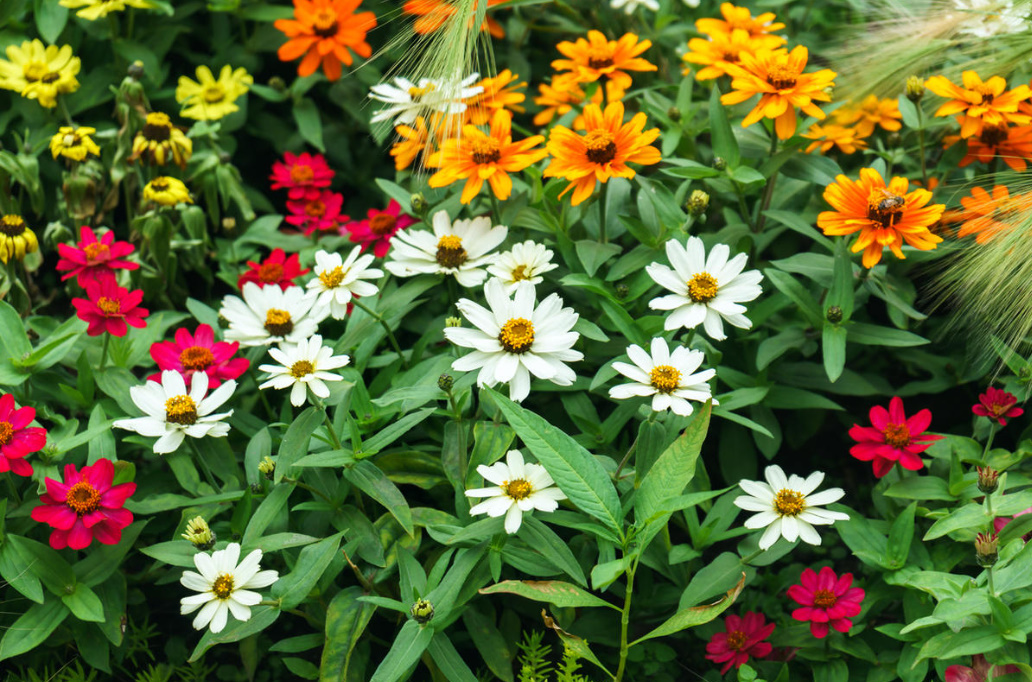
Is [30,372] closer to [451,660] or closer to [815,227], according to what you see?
[451,660]

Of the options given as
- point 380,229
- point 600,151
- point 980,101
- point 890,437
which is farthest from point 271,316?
point 980,101

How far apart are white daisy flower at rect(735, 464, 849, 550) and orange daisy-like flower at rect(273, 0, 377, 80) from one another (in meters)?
1.28

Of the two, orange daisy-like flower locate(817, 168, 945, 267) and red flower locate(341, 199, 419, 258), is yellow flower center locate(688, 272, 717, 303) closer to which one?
orange daisy-like flower locate(817, 168, 945, 267)

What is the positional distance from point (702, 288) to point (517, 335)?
299mm

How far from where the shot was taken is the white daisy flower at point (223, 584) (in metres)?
1.25

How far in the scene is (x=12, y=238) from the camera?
167 cm

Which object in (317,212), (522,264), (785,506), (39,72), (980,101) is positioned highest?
Answer: (980,101)

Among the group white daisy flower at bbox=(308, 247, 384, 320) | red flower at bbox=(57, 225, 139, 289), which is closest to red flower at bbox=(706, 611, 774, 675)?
white daisy flower at bbox=(308, 247, 384, 320)

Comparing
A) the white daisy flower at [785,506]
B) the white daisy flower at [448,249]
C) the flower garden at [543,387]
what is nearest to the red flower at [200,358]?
the flower garden at [543,387]

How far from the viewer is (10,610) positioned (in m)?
1.54

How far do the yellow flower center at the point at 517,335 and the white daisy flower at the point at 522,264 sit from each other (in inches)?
8.4

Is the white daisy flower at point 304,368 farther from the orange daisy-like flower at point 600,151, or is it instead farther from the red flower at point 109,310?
the orange daisy-like flower at point 600,151

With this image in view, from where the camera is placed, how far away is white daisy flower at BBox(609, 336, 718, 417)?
1249 mm

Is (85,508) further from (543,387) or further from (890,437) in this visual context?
(890,437)
